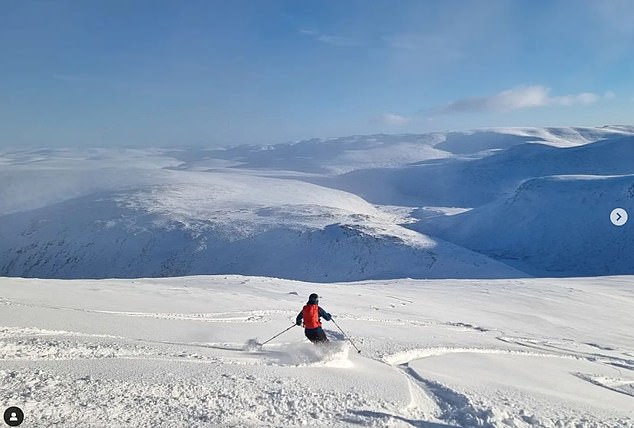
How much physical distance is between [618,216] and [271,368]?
53.0 m

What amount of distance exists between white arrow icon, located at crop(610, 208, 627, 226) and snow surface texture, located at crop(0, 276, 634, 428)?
3998cm

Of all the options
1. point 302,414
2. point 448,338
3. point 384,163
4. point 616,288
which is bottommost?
point 616,288

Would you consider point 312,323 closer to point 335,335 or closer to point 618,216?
point 335,335

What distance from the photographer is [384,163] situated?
505 ft

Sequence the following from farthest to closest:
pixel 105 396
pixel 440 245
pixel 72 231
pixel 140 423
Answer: pixel 72 231, pixel 440 245, pixel 105 396, pixel 140 423

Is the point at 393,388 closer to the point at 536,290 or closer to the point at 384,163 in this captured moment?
the point at 536,290

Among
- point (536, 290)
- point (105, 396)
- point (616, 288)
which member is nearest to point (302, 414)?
point (105, 396)

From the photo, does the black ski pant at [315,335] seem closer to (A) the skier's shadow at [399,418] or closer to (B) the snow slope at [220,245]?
(A) the skier's shadow at [399,418]

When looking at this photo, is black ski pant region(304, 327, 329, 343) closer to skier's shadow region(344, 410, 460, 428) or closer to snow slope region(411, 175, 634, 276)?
skier's shadow region(344, 410, 460, 428)

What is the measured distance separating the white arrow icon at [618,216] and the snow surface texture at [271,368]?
39975 mm

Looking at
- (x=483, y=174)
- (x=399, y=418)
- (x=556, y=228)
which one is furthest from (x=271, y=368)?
(x=483, y=174)

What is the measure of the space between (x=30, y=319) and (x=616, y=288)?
28.7 metres

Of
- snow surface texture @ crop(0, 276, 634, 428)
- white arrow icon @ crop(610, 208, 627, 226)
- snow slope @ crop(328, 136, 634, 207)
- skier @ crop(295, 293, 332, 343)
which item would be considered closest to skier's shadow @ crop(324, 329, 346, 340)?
snow surface texture @ crop(0, 276, 634, 428)

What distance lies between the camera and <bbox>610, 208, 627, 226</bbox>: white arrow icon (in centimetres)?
4941
